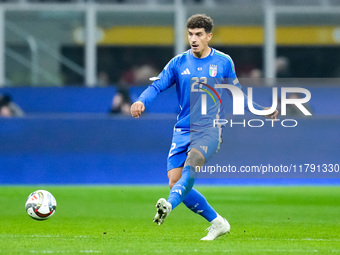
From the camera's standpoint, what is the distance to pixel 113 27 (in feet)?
74.4

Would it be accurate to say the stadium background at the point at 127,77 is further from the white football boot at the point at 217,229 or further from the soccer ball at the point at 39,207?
the white football boot at the point at 217,229

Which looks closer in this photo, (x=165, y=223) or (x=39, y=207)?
(x=39, y=207)

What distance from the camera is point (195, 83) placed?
874cm

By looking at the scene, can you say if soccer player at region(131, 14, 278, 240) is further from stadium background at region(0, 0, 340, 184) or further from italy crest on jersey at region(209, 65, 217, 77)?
stadium background at region(0, 0, 340, 184)

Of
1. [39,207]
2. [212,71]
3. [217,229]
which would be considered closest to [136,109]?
[212,71]

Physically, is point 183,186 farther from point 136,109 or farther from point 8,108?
point 8,108

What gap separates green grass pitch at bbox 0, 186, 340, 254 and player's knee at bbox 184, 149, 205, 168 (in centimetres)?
73

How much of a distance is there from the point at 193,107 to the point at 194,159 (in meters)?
0.54

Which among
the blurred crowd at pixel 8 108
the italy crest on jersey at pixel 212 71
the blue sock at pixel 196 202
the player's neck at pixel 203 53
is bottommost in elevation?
the blurred crowd at pixel 8 108

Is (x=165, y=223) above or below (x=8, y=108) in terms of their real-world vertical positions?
above

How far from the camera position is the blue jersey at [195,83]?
8625mm

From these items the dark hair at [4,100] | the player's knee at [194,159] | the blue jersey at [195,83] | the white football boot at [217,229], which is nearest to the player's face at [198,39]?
the blue jersey at [195,83]

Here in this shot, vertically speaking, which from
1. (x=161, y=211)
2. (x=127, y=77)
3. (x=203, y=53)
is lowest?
(x=127, y=77)

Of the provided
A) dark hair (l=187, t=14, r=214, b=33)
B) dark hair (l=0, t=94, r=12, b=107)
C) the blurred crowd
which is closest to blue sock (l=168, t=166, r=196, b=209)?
dark hair (l=187, t=14, r=214, b=33)
